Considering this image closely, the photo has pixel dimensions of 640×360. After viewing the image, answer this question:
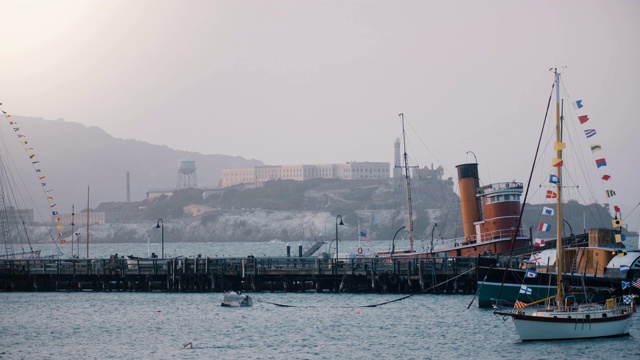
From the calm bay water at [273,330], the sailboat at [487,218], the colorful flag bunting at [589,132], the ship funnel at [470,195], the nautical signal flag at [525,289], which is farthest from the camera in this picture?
the ship funnel at [470,195]

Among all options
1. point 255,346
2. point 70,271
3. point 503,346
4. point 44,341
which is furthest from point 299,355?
point 70,271

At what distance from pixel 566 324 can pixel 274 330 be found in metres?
16.5

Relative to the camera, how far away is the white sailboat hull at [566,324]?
50500mm

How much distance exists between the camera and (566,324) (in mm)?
50500

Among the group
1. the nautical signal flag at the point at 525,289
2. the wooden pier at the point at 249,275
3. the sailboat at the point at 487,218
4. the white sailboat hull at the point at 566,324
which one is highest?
the sailboat at the point at 487,218

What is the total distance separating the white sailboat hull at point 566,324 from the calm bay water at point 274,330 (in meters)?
0.48

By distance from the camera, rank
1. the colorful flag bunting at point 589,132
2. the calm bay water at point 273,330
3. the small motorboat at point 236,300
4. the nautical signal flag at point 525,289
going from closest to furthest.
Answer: the calm bay water at point 273,330
the colorful flag bunting at point 589,132
the nautical signal flag at point 525,289
the small motorboat at point 236,300

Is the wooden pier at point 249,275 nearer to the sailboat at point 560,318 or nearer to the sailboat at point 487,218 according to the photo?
the sailboat at point 487,218

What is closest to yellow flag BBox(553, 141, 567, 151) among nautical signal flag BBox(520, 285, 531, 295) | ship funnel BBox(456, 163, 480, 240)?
nautical signal flag BBox(520, 285, 531, 295)

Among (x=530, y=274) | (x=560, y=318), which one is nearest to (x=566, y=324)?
(x=560, y=318)

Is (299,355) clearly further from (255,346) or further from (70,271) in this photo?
(70,271)

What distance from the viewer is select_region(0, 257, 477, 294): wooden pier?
74.6m

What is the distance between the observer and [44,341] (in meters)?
58.3

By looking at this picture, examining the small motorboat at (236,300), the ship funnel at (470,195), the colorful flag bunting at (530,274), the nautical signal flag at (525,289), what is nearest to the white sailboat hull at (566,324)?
the nautical signal flag at (525,289)
